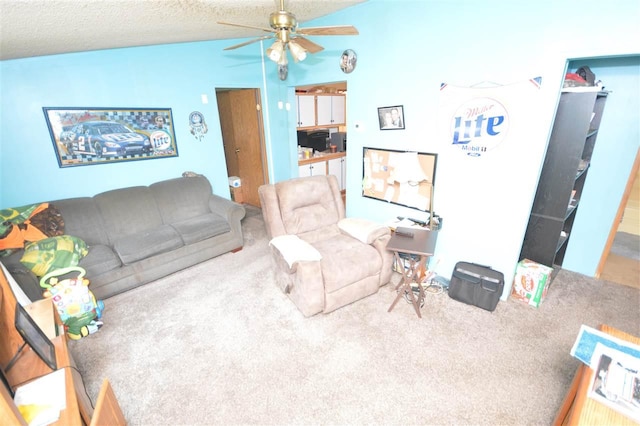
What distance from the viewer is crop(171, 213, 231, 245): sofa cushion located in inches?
118

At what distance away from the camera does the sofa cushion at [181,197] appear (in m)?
3.28

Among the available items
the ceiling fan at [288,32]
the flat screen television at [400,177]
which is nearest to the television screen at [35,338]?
the ceiling fan at [288,32]

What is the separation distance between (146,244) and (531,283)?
3652 millimetres

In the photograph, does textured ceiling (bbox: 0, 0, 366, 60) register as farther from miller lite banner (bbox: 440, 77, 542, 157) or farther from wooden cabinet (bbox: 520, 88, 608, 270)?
wooden cabinet (bbox: 520, 88, 608, 270)

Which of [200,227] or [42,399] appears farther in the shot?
[200,227]

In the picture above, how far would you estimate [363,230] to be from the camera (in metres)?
2.56

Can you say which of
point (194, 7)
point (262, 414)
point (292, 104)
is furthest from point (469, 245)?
point (292, 104)

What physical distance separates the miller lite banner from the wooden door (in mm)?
2928

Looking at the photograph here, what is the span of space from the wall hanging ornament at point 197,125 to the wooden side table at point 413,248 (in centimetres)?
294

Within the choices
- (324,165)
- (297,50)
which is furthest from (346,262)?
(324,165)

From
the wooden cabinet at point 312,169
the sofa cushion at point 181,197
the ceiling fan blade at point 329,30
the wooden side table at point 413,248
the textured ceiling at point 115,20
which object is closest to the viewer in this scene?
the textured ceiling at point 115,20

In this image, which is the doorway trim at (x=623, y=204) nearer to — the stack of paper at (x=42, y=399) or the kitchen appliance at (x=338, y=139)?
the kitchen appliance at (x=338, y=139)

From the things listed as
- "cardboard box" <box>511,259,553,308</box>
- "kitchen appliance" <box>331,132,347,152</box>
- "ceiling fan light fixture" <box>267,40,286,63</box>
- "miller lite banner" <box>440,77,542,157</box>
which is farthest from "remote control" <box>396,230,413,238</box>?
"kitchen appliance" <box>331,132,347,152</box>

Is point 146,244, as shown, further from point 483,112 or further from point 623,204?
point 623,204
